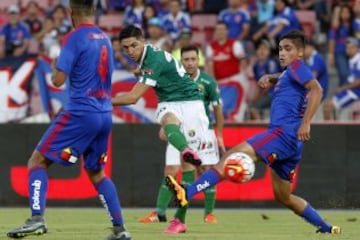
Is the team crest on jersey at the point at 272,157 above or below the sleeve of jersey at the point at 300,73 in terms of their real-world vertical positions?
below

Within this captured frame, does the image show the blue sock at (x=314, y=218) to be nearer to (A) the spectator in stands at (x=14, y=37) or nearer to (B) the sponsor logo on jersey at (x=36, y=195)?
(B) the sponsor logo on jersey at (x=36, y=195)

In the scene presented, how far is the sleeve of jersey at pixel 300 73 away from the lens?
11398mm

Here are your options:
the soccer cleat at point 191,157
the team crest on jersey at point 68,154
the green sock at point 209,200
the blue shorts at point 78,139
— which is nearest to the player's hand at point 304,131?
the soccer cleat at point 191,157

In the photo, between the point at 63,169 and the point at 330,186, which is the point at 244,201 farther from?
the point at 63,169

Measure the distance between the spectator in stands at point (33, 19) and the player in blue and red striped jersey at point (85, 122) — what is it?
39.5 ft

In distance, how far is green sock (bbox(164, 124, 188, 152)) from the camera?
1226cm

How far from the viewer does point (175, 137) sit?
488 inches

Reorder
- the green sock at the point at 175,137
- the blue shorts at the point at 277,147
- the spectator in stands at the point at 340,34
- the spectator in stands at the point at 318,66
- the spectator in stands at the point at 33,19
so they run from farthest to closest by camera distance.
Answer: the spectator in stands at the point at 33,19 → the spectator in stands at the point at 340,34 → the spectator in stands at the point at 318,66 → the green sock at the point at 175,137 → the blue shorts at the point at 277,147

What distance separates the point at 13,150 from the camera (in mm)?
19016

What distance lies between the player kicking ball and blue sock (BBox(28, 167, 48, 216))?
1.32 metres

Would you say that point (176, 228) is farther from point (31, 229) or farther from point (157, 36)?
point (157, 36)

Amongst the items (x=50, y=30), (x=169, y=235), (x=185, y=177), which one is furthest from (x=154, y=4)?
(x=169, y=235)

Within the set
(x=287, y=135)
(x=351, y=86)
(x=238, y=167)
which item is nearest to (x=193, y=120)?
(x=287, y=135)

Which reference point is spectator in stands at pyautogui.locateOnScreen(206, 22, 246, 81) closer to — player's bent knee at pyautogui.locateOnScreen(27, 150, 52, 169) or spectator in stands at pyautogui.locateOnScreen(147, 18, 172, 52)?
spectator in stands at pyautogui.locateOnScreen(147, 18, 172, 52)
